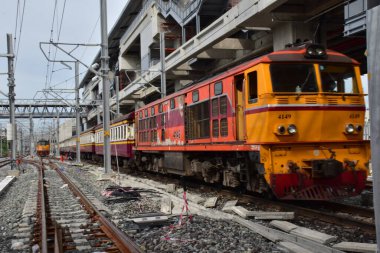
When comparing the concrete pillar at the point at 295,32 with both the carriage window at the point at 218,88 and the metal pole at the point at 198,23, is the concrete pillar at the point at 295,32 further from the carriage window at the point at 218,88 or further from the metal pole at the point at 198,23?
the metal pole at the point at 198,23

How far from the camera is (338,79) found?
1016 centimetres

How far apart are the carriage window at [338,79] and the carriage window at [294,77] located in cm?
26

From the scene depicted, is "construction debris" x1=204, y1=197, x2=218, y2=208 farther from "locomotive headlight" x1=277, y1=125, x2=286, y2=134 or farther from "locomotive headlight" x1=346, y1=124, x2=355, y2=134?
"locomotive headlight" x1=346, y1=124, x2=355, y2=134

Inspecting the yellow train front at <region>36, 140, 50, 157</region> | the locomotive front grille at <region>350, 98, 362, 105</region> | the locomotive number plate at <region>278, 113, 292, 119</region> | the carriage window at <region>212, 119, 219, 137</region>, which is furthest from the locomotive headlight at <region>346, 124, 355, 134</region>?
the yellow train front at <region>36, 140, 50, 157</region>

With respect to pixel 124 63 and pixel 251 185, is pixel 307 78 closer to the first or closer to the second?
pixel 251 185

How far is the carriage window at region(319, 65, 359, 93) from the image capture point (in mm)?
10008

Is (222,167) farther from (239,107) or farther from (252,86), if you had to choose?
(252,86)

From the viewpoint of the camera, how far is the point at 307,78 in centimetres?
988

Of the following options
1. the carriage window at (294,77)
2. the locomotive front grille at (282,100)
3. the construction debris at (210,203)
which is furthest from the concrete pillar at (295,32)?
the construction debris at (210,203)

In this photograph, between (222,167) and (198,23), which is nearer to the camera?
(222,167)

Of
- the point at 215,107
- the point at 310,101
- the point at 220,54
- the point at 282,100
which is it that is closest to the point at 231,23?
the point at 220,54

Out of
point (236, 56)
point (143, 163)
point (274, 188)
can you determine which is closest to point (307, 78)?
point (274, 188)

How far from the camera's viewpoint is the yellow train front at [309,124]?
9.25 metres

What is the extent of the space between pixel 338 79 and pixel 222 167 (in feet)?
12.6
